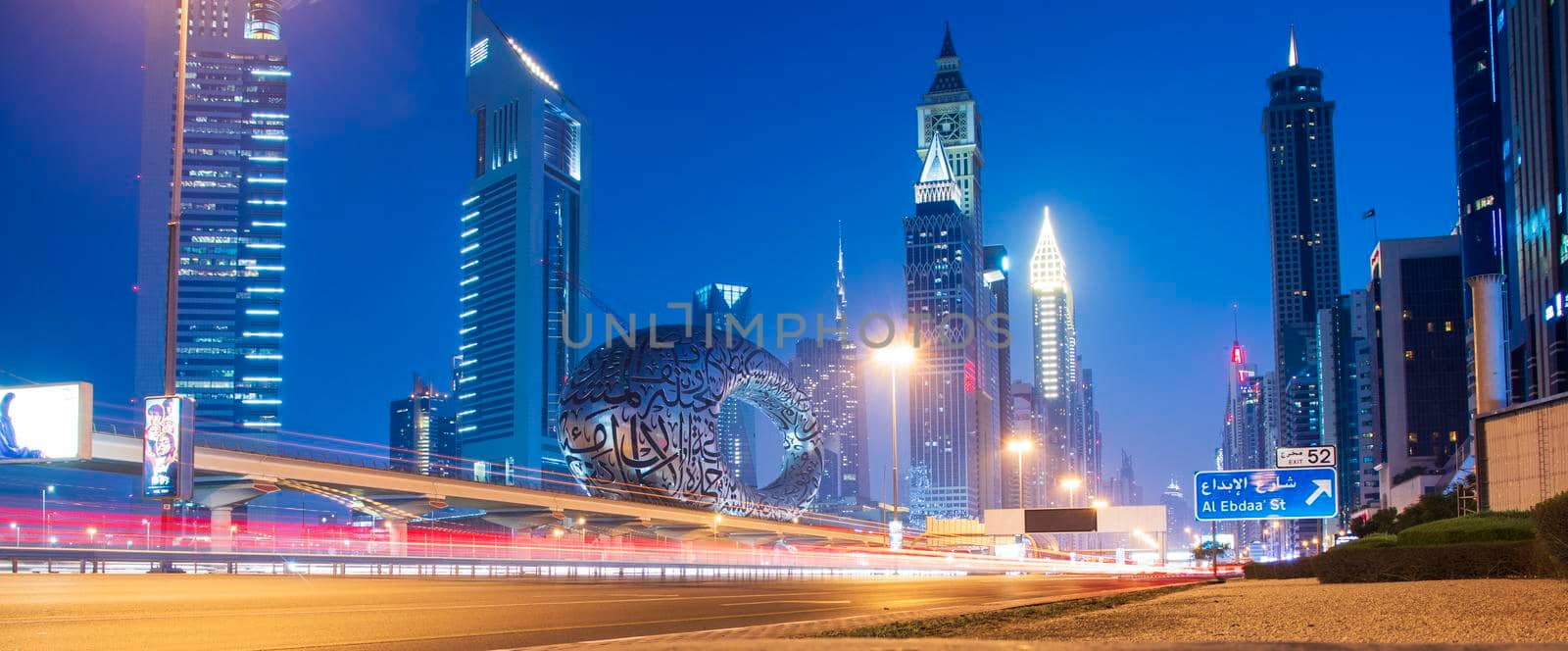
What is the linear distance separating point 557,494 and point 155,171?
143415 millimetres

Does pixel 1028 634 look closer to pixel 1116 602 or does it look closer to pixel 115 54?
pixel 1116 602

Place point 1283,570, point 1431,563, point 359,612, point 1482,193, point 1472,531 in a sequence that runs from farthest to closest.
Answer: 1. point 1482,193
2. point 1283,570
3. point 1472,531
4. point 1431,563
5. point 359,612

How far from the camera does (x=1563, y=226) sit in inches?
2908

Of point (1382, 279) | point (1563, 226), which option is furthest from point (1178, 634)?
point (1382, 279)

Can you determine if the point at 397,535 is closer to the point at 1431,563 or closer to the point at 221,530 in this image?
the point at 221,530

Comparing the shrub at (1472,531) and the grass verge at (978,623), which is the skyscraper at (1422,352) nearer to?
the shrub at (1472,531)

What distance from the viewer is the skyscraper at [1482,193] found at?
338ft

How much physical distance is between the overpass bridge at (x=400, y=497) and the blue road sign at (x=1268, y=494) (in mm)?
26246

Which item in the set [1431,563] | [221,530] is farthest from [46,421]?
[1431,563]

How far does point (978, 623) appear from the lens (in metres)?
13.1

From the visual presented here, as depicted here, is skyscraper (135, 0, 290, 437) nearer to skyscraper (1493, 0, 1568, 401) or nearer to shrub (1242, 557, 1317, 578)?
skyscraper (1493, 0, 1568, 401)

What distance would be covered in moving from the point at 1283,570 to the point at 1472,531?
5980 mm

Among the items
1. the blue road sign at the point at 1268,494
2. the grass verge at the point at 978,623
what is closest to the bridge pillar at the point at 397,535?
the blue road sign at the point at 1268,494

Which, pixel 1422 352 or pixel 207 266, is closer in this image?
pixel 1422 352
